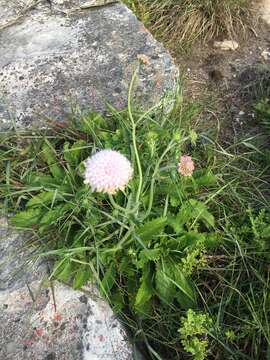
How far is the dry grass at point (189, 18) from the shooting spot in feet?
10.8

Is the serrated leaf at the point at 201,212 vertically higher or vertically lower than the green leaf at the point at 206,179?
lower

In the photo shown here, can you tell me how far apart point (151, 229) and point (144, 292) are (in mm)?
230

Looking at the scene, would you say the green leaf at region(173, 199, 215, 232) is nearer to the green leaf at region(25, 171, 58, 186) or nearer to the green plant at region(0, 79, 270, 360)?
the green plant at region(0, 79, 270, 360)

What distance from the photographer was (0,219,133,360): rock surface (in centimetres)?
170

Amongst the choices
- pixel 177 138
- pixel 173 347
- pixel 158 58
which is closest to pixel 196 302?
pixel 173 347

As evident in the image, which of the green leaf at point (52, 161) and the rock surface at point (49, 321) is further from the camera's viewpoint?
the green leaf at point (52, 161)

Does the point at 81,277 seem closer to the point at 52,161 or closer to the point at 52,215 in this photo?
the point at 52,215

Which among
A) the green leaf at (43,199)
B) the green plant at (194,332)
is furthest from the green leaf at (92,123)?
the green plant at (194,332)

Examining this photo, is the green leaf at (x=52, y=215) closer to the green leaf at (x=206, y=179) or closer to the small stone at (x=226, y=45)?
the green leaf at (x=206, y=179)

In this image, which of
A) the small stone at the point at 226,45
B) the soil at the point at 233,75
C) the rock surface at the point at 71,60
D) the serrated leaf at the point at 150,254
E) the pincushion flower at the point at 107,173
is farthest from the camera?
the small stone at the point at 226,45

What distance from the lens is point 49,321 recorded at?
177 centimetres

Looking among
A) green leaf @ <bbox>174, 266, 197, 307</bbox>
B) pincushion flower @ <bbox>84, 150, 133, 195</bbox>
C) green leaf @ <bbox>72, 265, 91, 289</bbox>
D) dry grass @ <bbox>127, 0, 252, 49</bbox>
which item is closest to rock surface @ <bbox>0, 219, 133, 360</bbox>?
green leaf @ <bbox>72, 265, 91, 289</bbox>

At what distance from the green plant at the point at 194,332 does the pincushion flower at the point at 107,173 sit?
1.68ft

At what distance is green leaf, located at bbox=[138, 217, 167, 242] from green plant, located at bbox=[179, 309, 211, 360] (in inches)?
11.6
